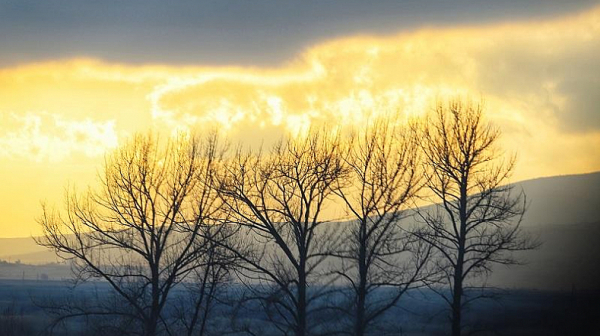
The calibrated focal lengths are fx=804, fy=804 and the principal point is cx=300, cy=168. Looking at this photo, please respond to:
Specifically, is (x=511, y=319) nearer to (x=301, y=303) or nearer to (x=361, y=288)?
(x=361, y=288)

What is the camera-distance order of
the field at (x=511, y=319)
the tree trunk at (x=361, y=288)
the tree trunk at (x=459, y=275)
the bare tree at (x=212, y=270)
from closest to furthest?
the tree trunk at (x=361, y=288) < the tree trunk at (x=459, y=275) < the bare tree at (x=212, y=270) < the field at (x=511, y=319)

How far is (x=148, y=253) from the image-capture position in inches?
1460

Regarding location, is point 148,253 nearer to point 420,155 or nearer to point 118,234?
point 118,234

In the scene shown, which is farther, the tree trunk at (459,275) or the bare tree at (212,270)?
the bare tree at (212,270)

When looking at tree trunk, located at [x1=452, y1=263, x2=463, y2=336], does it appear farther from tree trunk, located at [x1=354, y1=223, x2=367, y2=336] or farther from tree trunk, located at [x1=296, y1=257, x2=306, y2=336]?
tree trunk, located at [x1=296, y1=257, x2=306, y2=336]

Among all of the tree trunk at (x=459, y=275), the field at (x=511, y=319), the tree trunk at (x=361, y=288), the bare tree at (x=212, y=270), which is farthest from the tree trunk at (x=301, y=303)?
the field at (x=511, y=319)

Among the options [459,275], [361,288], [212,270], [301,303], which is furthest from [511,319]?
[301,303]

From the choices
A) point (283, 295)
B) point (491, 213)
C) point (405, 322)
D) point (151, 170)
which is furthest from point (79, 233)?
point (405, 322)

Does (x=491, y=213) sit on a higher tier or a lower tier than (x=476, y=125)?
lower

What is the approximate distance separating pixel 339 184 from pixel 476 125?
22.2 ft

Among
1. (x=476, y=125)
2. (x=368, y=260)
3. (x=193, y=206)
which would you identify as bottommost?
(x=368, y=260)

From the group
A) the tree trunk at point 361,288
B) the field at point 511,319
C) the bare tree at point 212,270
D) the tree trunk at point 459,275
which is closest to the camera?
the tree trunk at point 361,288

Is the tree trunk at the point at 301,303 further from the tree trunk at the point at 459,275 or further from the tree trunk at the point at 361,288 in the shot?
the tree trunk at the point at 459,275

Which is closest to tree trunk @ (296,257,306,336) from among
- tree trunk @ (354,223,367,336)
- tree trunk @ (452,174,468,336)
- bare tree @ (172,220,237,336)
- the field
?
tree trunk @ (354,223,367,336)
